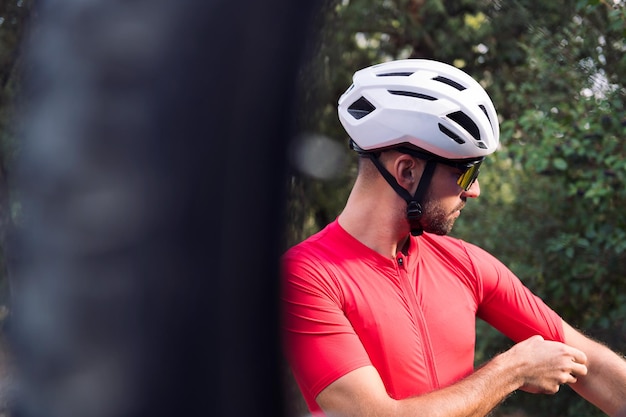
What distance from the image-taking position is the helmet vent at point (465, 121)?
234 centimetres

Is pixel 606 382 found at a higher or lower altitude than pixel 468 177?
lower

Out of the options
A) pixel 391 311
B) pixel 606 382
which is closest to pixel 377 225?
pixel 391 311

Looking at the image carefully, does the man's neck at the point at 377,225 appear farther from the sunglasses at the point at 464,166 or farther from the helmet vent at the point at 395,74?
the helmet vent at the point at 395,74

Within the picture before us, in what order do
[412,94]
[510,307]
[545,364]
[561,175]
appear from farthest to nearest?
[561,175] → [510,307] → [412,94] → [545,364]

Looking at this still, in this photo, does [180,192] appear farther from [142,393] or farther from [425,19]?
[425,19]

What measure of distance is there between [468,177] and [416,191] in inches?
6.3

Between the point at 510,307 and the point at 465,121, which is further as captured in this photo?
the point at 510,307

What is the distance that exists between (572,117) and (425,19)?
2.71 m

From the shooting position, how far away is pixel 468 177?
238 centimetres

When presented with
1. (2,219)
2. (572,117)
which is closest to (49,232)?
(2,219)

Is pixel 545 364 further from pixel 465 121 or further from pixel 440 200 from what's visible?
pixel 465 121

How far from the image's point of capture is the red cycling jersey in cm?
212

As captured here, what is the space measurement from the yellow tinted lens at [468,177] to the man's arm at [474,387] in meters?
0.48

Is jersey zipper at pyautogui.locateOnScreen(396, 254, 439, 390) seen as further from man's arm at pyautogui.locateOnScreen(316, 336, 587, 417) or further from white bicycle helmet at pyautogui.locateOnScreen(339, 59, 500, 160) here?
white bicycle helmet at pyautogui.locateOnScreen(339, 59, 500, 160)
